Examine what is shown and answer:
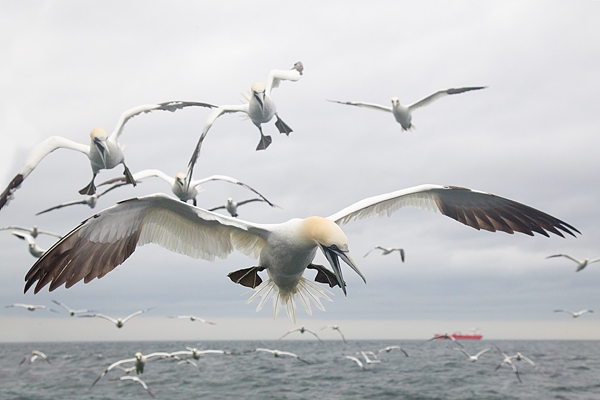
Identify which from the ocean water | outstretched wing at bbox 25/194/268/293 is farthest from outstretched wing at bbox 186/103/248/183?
the ocean water

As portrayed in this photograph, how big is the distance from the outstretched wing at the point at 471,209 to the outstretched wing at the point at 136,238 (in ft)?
4.52

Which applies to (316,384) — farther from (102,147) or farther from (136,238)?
(136,238)

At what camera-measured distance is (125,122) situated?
1273 centimetres

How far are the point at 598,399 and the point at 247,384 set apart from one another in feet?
60.7

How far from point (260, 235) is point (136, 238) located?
1.40 meters

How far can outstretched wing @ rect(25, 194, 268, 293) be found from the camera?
6371mm

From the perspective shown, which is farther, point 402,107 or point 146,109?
point 402,107

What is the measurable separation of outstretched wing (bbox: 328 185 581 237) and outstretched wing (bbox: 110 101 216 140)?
5.64 meters

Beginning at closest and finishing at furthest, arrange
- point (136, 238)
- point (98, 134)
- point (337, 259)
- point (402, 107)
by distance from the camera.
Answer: point (337, 259) → point (136, 238) → point (98, 134) → point (402, 107)

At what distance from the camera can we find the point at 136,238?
7020mm

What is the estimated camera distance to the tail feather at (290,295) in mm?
7898

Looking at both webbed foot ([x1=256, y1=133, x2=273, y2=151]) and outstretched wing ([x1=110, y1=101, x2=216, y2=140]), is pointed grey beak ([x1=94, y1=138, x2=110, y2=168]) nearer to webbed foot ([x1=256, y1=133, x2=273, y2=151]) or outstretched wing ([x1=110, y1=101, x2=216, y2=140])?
outstretched wing ([x1=110, y1=101, x2=216, y2=140])

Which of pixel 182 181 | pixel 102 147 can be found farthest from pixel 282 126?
pixel 102 147

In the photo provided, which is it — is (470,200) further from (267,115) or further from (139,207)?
(267,115)
